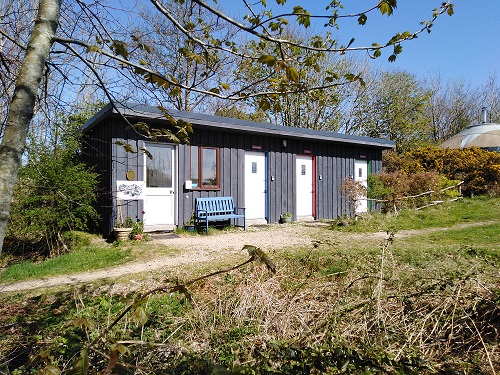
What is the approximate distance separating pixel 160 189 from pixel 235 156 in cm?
250

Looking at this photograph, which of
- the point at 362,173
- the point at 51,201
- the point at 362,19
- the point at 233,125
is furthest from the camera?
the point at 362,173

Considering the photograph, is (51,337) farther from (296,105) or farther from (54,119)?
(296,105)

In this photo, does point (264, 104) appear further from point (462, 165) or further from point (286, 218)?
point (462, 165)

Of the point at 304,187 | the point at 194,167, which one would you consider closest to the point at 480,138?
the point at 304,187

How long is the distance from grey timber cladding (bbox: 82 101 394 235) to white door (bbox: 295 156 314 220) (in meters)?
0.22

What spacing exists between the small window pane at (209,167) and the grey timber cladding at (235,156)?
198 mm

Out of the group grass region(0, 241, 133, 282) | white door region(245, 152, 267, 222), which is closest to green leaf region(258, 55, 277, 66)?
grass region(0, 241, 133, 282)

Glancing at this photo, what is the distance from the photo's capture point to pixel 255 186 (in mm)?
11141

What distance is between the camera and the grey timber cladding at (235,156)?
8570mm

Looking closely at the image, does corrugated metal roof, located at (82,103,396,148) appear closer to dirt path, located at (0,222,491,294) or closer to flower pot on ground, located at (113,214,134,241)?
flower pot on ground, located at (113,214,134,241)

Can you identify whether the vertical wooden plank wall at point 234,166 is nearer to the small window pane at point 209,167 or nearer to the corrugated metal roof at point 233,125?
the small window pane at point 209,167

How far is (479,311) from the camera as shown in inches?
98.5

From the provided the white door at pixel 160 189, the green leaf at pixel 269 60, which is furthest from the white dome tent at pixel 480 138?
the green leaf at pixel 269 60

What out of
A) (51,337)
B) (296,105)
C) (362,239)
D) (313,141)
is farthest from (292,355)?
(296,105)
